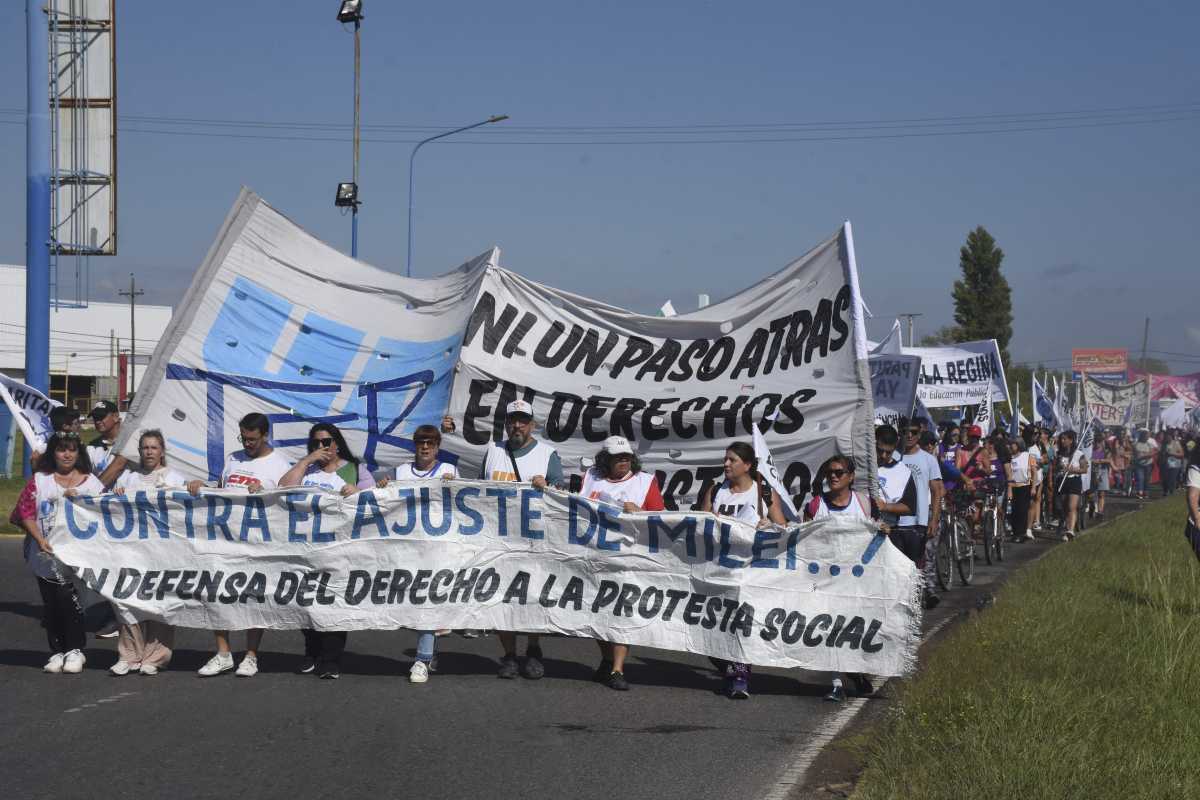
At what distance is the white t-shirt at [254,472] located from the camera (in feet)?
30.0

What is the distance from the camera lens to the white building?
A: 81688 mm

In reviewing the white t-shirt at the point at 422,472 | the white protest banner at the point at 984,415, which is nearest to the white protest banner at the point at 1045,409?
the white protest banner at the point at 984,415

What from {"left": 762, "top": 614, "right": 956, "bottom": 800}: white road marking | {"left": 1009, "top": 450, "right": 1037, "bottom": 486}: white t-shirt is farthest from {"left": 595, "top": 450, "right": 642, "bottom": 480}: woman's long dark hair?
{"left": 1009, "top": 450, "right": 1037, "bottom": 486}: white t-shirt

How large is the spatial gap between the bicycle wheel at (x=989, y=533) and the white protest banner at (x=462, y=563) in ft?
32.2

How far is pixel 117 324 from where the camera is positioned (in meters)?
89.4

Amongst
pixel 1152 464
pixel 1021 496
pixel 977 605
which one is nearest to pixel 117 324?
pixel 1152 464

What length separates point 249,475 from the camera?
9156 mm

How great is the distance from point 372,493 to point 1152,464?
30898 millimetres

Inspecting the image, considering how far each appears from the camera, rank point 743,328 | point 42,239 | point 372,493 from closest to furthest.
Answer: point 372,493 < point 743,328 < point 42,239

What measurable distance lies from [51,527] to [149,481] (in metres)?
0.67

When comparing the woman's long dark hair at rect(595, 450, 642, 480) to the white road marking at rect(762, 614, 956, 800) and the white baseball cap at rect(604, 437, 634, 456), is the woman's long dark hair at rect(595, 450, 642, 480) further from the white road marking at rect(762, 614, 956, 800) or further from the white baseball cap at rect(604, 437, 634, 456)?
the white road marking at rect(762, 614, 956, 800)

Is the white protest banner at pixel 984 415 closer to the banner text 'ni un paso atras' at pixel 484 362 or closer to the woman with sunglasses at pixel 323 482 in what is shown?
the banner text 'ni un paso atras' at pixel 484 362

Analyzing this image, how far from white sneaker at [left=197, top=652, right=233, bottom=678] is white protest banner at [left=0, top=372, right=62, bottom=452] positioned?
323cm

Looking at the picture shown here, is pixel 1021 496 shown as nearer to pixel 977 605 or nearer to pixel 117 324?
pixel 977 605
